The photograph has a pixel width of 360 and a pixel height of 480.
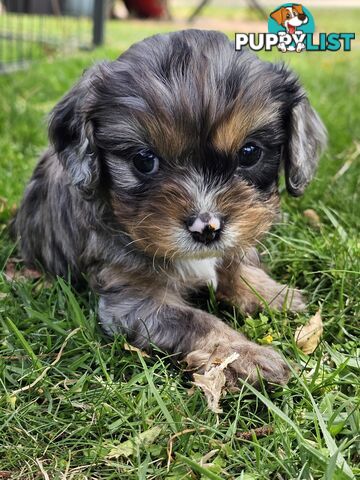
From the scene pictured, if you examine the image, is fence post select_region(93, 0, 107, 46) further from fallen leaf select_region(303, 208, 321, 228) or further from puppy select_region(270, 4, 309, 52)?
fallen leaf select_region(303, 208, 321, 228)

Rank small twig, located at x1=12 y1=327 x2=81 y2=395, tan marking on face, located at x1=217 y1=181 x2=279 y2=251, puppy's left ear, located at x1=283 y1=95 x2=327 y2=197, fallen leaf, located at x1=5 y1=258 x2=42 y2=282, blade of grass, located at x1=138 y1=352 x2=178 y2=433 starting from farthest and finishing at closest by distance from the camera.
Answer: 1. fallen leaf, located at x1=5 y1=258 x2=42 y2=282
2. puppy's left ear, located at x1=283 y1=95 x2=327 y2=197
3. tan marking on face, located at x1=217 y1=181 x2=279 y2=251
4. small twig, located at x1=12 y1=327 x2=81 y2=395
5. blade of grass, located at x1=138 y1=352 x2=178 y2=433

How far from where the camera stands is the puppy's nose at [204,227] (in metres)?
2.53

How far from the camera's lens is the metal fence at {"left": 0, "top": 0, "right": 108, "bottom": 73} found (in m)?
8.66

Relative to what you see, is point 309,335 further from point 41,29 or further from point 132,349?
point 41,29

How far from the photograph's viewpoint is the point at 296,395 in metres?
2.47

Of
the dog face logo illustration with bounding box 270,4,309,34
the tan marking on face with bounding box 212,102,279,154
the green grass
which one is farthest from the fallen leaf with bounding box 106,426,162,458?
the dog face logo illustration with bounding box 270,4,309,34

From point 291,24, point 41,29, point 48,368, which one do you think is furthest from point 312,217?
point 41,29

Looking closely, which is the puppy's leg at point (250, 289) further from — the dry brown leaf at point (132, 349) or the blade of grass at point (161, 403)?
the blade of grass at point (161, 403)

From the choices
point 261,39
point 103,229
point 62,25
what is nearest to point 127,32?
point 62,25

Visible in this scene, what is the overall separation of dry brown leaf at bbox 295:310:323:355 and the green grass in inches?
1.6

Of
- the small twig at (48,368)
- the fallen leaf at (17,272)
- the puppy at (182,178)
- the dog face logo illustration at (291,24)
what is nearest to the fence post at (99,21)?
the dog face logo illustration at (291,24)

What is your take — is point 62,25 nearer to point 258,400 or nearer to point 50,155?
point 50,155

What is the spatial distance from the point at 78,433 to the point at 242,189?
1.13 meters

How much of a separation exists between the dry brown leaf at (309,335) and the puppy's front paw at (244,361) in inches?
6.9
